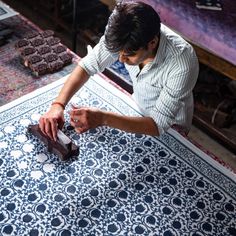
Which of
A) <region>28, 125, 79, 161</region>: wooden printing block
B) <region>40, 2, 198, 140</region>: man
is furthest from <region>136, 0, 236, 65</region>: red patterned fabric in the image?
<region>28, 125, 79, 161</region>: wooden printing block

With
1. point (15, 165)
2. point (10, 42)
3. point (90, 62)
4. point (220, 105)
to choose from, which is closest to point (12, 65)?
point (10, 42)

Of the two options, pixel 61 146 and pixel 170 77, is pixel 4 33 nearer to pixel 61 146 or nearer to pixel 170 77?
pixel 61 146

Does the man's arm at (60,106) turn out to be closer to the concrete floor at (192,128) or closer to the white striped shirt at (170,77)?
the white striped shirt at (170,77)

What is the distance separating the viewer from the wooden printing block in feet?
4.58

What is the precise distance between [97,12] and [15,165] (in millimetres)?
2324

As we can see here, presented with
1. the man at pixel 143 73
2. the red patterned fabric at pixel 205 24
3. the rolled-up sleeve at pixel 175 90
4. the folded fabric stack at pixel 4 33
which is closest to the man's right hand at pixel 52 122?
the man at pixel 143 73

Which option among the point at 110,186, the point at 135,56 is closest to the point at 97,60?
the point at 135,56

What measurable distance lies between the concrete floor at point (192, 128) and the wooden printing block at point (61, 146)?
143 centimetres

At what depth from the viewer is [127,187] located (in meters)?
1.38

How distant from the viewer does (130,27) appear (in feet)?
4.05

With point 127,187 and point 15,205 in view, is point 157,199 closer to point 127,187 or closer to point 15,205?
point 127,187

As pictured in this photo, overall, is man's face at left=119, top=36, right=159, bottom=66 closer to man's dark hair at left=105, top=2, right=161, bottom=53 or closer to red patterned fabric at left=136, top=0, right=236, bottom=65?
man's dark hair at left=105, top=2, right=161, bottom=53

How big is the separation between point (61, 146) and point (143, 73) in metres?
0.44

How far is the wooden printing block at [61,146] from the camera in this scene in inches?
55.0
